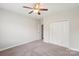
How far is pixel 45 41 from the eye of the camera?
2.22 meters

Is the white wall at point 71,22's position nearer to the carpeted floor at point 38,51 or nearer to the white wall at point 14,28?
the carpeted floor at point 38,51

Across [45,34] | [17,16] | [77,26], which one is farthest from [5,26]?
[77,26]

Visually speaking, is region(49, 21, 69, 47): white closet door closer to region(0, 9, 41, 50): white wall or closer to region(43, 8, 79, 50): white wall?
region(43, 8, 79, 50): white wall

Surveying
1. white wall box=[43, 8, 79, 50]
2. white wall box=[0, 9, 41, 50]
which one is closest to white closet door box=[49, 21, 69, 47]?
white wall box=[43, 8, 79, 50]

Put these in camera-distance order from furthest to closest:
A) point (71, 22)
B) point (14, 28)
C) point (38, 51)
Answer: point (38, 51) < point (71, 22) < point (14, 28)

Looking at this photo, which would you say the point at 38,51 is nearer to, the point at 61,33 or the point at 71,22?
the point at 61,33

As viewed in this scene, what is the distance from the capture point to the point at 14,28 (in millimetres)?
1764

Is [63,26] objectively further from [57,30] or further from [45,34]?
[45,34]

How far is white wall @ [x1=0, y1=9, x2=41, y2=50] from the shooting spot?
175 centimetres

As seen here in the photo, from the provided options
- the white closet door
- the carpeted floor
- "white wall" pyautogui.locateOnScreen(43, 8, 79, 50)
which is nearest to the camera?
the carpeted floor

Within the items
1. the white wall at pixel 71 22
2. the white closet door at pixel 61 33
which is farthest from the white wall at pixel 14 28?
the white closet door at pixel 61 33

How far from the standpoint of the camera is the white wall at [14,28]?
1745 millimetres

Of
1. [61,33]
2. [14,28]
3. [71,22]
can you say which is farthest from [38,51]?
[71,22]

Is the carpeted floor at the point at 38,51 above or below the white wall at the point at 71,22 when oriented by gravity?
below
